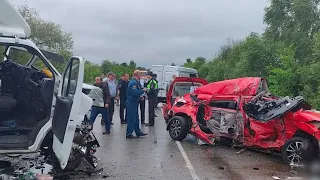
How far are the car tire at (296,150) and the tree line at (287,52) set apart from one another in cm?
908

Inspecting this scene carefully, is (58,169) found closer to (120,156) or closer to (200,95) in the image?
(120,156)

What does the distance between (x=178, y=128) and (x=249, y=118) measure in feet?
6.92

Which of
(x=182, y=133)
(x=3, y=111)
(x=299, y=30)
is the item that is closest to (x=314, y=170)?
(x=182, y=133)

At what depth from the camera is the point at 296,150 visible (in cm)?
784

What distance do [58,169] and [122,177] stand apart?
1.05 metres

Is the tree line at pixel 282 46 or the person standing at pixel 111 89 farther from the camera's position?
the tree line at pixel 282 46

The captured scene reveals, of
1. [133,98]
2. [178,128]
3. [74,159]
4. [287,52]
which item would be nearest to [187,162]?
[178,128]

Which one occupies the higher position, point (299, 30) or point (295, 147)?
point (299, 30)

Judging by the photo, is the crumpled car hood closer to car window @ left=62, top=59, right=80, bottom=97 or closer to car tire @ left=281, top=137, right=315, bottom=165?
car tire @ left=281, top=137, right=315, bottom=165

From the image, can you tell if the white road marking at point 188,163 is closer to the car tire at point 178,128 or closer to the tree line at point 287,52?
the car tire at point 178,128

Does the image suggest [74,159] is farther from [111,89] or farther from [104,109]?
[111,89]

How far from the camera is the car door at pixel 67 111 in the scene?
18.3 ft

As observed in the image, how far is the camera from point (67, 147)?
555 centimetres

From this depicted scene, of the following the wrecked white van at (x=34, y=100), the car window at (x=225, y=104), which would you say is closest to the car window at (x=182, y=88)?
the car window at (x=225, y=104)
